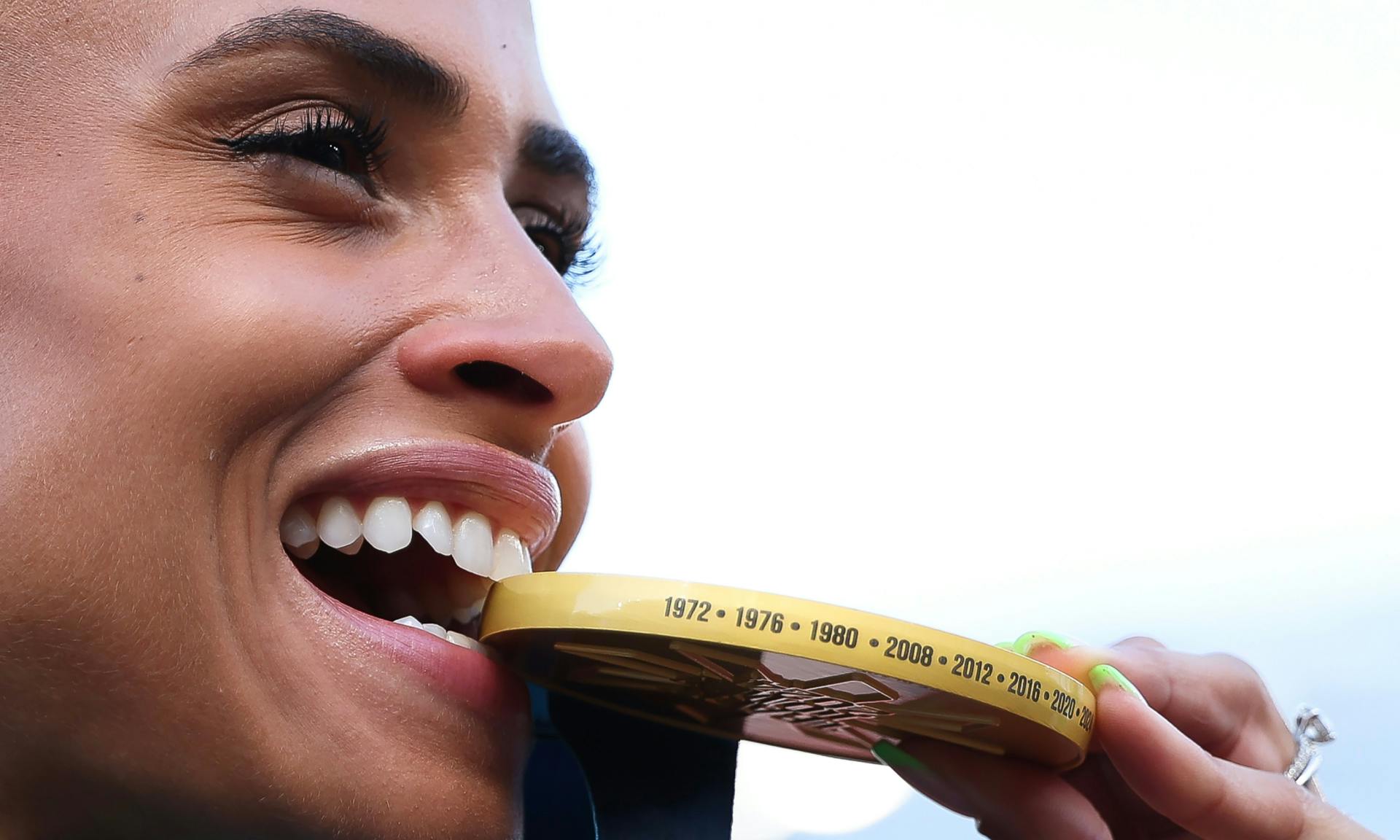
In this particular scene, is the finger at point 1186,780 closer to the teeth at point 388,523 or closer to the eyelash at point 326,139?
the teeth at point 388,523

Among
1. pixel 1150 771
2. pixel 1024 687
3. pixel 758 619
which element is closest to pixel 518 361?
pixel 758 619

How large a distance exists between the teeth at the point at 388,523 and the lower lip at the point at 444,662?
0.05 metres

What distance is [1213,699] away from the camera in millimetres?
907

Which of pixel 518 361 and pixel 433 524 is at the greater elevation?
pixel 518 361

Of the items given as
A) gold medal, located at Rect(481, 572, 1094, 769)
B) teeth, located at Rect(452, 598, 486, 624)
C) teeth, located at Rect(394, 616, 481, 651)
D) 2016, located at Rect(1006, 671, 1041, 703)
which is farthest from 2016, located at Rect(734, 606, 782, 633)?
teeth, located at Rect(452, 598, 486, 624)

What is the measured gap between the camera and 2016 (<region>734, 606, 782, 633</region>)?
1.88 ft

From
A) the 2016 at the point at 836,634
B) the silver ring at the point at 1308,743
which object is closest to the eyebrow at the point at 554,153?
the 2016 at the point at 836,634

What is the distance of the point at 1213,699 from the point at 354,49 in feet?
2.57

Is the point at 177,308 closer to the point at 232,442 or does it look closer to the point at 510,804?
the point at 232,442

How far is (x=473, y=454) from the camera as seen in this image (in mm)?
741

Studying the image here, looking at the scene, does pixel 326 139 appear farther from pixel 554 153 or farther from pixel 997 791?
pixel 997 791

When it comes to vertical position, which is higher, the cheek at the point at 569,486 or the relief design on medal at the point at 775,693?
the cheek at the point at 569,486

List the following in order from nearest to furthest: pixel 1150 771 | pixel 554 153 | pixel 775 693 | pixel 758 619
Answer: pixel 758 619, pixel 775 693, pixel 1150 771, pixel 554 153

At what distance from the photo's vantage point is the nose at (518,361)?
2.38ft
